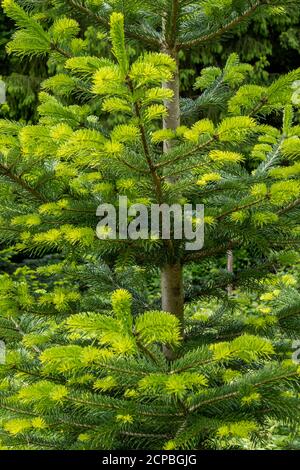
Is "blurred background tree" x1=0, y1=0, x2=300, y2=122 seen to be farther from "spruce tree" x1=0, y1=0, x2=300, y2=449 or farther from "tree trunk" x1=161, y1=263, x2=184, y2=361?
"tree trunk" x1=161, y1=263, x2=184, y2=361

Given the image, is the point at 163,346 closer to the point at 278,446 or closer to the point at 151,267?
the point at 151,267

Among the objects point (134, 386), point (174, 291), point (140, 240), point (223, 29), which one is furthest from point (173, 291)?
point (223, 29)

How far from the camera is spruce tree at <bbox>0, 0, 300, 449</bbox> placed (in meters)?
1.80

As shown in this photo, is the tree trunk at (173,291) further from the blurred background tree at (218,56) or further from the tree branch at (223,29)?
the blurred background tree at (218,56)

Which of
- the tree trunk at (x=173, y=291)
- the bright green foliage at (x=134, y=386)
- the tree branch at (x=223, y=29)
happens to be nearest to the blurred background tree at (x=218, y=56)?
the tree branch at (x=223, y=29)

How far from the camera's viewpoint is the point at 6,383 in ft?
8.11

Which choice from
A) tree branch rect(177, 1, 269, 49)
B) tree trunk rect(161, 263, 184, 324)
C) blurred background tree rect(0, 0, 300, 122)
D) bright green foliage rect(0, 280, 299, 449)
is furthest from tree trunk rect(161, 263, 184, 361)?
blurred background tree rect(0, 0, 300, 122)

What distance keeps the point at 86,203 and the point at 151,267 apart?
571 millimetres

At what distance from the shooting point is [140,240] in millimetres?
2311

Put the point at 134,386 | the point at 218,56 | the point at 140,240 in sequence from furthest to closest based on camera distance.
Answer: the point at 218,56, the point at 140,240, the point at 134,386

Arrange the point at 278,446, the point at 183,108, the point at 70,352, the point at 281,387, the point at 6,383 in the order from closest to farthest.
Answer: the point at 70,352
the point at 281,387
the point at 6,383
the point at 183,108
the point at 278,446

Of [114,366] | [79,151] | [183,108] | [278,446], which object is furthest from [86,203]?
[278,446]

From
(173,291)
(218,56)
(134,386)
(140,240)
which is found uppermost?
(218,56)

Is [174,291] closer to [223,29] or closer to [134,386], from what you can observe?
[134,386]
